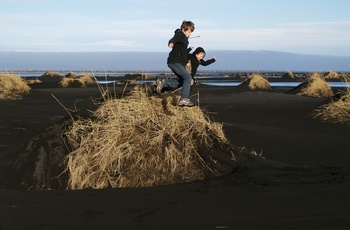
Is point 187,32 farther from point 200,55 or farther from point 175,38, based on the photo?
point 200,55

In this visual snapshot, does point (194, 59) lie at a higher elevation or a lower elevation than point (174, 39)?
lower

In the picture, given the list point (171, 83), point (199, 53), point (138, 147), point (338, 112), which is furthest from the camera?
point (338, 112)

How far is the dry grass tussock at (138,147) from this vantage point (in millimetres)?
6984

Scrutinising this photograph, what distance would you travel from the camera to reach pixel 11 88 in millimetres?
24109

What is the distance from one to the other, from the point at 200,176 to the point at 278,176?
113 cm

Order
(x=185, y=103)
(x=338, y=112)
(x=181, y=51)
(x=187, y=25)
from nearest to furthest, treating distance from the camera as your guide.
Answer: (x=185, y=103)
(x=187, y=25)
(x=181, y=51)
(x=338, y=112)

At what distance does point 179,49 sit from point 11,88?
1667 cm

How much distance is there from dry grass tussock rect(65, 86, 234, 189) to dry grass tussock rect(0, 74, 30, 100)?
15.8 m

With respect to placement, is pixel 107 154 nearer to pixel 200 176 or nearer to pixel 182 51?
pixel 200 176

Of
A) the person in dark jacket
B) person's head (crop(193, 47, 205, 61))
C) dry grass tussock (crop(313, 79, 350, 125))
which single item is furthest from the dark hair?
dry grass tussock (crop(313, 79, 350, 125))

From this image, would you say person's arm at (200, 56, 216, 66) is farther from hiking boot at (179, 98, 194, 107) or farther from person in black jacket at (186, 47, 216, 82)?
hiking boot at (179, 98, 194, 107)

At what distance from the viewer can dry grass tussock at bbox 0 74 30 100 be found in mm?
22875

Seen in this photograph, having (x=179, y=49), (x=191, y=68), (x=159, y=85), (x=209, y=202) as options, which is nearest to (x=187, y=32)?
(x=179, y=49)

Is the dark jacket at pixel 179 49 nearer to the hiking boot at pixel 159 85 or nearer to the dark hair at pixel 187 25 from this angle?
the dark hair at pixel 187 25
